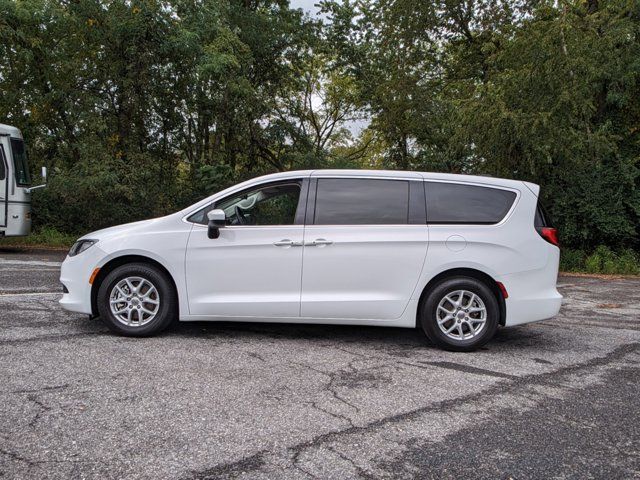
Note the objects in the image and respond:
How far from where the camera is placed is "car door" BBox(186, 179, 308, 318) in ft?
18.5

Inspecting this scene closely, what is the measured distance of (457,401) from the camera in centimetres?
409

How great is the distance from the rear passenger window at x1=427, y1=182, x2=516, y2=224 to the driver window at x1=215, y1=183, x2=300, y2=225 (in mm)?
1388

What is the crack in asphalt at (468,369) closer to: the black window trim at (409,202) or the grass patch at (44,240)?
the black window trim at (409,202)

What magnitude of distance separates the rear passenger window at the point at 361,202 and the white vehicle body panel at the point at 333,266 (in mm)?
99

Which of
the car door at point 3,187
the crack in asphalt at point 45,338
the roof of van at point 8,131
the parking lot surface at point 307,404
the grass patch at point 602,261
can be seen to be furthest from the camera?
the grass patch at point 602,261

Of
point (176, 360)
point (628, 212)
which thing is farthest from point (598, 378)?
point (628, 212)

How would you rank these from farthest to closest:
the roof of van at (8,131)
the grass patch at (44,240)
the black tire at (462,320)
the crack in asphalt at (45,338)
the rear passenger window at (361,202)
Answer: the grass patch at (44,240)
the roof of van at (8,131)
the rear passenger window at (361,202)
the black tire at (462,320)
the crack in asphalt at (45,338)

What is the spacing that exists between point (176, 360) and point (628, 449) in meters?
3.40

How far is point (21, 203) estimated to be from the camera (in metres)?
14.6

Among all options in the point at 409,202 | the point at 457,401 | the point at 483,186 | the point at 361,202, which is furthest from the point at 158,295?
the point at 483,186

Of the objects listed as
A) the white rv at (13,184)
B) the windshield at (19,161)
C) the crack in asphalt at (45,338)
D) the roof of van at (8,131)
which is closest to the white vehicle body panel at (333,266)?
the crack in asphalt at (45,338)

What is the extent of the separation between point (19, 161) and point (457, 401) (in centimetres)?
1371

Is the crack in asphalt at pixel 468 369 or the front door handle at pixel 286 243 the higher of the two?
the front door handle at pixel 286 243

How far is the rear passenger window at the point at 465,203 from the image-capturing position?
5715 mm
